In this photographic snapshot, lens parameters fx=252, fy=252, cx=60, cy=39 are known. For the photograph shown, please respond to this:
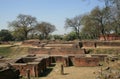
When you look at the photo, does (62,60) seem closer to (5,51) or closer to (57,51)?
(57,51)

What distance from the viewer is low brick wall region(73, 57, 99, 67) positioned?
1866 cm

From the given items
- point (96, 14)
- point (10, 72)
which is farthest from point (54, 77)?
point (96, 14)

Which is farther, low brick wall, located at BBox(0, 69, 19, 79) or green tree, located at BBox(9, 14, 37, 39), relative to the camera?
green tree, located at BBox(9, 14, 37, 39)

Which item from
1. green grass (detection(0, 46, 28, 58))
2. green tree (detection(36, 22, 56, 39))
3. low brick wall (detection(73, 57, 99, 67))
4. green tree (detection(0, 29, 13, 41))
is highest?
green tree (detection(36, 22, 56, 39))

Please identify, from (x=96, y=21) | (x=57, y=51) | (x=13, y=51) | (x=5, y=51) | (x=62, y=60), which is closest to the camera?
(x=62, y=60)

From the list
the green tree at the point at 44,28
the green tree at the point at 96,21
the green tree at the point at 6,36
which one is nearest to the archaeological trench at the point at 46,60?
→ the green tree at the point at 96,21

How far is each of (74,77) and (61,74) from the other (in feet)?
3.94

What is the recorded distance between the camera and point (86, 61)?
18.8m

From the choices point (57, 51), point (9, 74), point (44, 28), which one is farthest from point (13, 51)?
point (44, 28)

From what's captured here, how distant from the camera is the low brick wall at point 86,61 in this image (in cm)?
1866

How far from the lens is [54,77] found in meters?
14.2

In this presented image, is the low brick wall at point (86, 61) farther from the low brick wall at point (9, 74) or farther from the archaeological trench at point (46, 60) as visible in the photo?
the low brick wall at point (9, 74)

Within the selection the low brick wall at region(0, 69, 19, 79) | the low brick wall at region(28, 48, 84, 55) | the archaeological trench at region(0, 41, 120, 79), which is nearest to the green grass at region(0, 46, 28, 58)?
the low brick wall at region(28, 48, 84, 55)

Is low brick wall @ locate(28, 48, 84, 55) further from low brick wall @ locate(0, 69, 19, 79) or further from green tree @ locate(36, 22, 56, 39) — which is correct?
green tree @ locate(36, 22, 56, 39)
